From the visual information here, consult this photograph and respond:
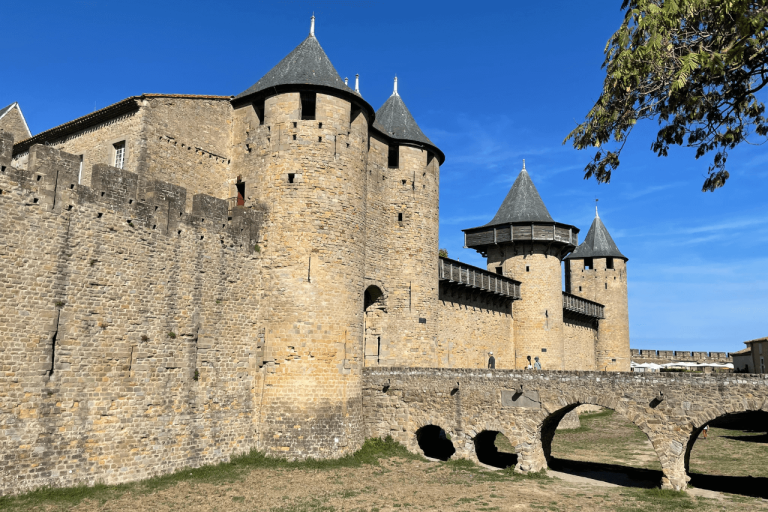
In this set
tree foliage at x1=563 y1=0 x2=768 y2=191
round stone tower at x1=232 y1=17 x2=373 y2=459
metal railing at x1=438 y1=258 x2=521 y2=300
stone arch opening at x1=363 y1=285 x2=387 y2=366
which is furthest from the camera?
metal railing at x1=438 y1=258 x2=521 y2=300

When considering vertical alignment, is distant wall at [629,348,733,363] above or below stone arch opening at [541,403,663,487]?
above

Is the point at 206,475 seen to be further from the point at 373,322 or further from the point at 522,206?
the point at 522,206

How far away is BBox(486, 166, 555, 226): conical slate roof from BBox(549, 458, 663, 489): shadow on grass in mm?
12632

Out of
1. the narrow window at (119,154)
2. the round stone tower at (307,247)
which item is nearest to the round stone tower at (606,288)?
the round stone tower at (307,247)

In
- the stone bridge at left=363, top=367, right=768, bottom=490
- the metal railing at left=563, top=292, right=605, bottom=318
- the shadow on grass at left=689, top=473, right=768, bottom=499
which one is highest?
the metal railing at left=563, top=292, right=605, bottom=318

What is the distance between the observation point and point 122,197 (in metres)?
12.7

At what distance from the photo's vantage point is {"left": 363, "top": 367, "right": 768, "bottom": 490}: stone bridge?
43.9ft

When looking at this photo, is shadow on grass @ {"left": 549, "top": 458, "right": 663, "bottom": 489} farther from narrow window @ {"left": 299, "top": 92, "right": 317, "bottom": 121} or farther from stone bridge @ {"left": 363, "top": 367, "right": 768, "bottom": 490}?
narrow window @ {"left": 299, "top": 92, "right": 317, "bottom": 121}

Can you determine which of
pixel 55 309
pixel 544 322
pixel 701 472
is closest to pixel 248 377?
pixel 55 309

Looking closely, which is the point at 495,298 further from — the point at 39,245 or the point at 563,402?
the point at 39,245

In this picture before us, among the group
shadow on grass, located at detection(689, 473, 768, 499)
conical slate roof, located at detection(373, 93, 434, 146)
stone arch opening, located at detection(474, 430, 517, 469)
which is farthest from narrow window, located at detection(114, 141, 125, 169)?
shadow on grass, located at detection(689, 473, 768, 499)

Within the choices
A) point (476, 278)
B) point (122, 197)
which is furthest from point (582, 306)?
point (122, 197)

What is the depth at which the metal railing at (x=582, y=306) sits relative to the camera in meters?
31.1

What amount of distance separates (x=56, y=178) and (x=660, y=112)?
10.9m
